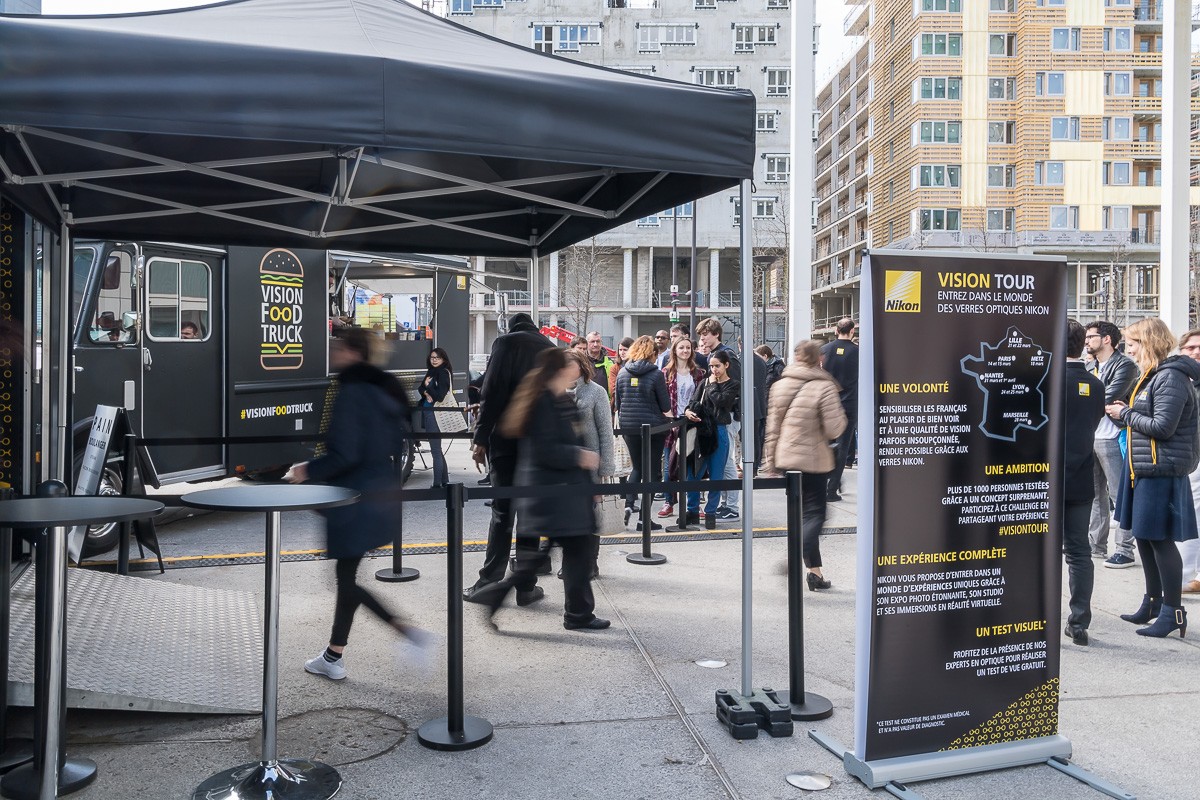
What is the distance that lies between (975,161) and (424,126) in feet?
201

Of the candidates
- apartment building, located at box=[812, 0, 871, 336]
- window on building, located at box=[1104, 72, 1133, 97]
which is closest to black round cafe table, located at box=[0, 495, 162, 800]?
window on building, located at box=[1104, 72, 1133, 97]

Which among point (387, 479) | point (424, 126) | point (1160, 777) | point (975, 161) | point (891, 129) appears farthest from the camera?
point (891, 129)

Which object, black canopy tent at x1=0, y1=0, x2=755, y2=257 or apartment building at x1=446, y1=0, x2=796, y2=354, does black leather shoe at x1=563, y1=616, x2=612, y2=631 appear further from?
apartment building at x1=446, y1=0, x2=796, y2=354

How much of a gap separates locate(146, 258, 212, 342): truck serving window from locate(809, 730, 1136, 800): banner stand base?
678 centimetres

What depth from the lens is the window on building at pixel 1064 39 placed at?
56875mm

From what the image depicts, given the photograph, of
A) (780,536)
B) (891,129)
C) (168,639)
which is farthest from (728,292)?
(168,639)

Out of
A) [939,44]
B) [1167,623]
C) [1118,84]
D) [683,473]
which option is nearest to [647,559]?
[683,473]

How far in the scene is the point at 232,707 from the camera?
4426mm

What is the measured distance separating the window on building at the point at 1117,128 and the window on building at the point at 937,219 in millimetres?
9159

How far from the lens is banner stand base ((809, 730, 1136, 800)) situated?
148 inches

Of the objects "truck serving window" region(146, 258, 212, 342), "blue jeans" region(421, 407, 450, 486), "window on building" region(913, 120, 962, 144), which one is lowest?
"blue jeans" region(421, 407, 450, 486)

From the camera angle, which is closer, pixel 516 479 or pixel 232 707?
pixel 232 707

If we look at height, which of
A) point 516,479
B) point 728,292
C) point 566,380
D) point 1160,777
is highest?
point 728,292

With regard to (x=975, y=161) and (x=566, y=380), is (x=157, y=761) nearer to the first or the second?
(x=566, y=380)
